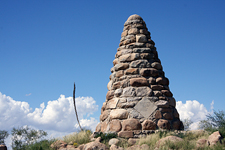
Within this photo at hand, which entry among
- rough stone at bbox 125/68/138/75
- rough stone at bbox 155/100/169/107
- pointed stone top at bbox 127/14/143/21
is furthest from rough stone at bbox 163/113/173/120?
pointed stone top at bbox 127/14/143/21

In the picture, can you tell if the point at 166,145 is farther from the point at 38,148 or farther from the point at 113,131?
the point at 38,148

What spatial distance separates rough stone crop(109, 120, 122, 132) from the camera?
797 cm

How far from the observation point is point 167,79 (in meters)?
9.27

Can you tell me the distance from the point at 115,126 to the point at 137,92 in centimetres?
135

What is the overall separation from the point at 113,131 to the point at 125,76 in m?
1.96

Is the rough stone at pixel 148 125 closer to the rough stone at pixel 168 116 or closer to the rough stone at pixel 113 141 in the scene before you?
the rough stone at pixel 168 116

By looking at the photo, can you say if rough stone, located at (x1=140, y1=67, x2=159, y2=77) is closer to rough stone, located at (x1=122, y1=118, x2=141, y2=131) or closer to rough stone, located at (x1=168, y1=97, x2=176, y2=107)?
rough stone, located at (x1=168, y1=97, x2=176, y2=107)

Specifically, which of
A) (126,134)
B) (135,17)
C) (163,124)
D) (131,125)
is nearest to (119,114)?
(131,125)

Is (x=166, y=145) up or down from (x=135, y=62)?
down

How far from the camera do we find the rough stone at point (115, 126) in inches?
314

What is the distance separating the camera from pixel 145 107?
319 inches

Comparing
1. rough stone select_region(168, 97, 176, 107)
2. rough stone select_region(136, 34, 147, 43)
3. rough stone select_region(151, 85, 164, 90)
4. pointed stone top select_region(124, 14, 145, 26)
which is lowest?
rough stone select_region(168, 97, 176, 107)

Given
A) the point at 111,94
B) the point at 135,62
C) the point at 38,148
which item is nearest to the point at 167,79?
the point at 135,62

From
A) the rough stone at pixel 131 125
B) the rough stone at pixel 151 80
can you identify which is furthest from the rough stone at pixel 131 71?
the rough stone at pixel 131 125
